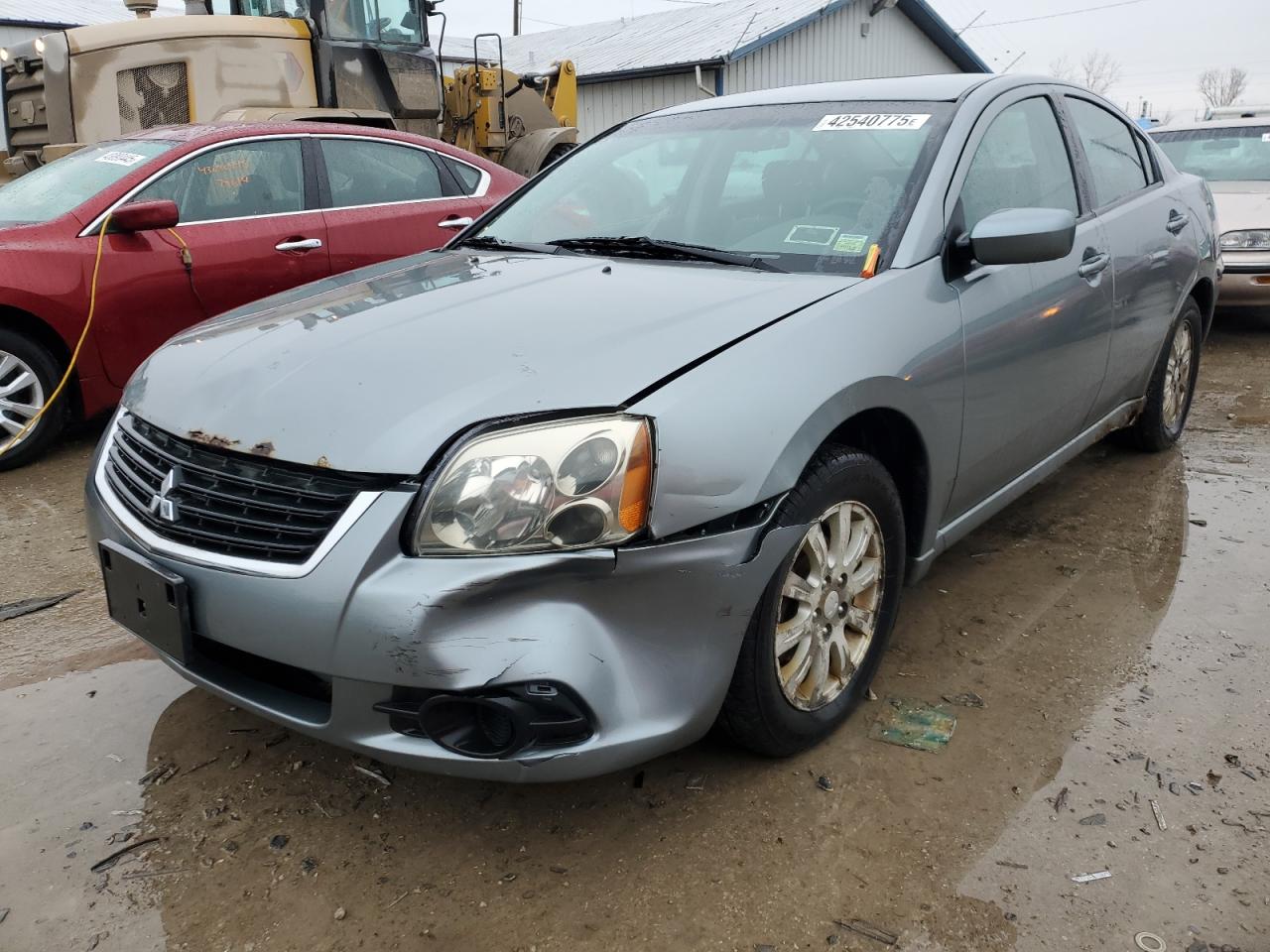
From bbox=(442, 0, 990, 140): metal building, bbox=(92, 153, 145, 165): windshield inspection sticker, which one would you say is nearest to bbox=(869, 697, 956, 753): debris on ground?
bbox=(92, 153, 145, 165): windshield inspection sticker

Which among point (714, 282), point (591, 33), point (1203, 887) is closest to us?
point (1203, 887)

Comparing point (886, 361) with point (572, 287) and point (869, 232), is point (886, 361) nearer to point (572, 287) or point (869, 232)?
point (869, 232)

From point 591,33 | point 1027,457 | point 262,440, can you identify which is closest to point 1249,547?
point 1027,457

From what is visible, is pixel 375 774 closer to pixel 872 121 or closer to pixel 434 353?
pixel 434 353

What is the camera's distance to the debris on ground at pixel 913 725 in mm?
2432

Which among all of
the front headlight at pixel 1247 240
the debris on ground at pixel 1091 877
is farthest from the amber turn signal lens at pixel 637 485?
the front headlight at pixel 1247 240

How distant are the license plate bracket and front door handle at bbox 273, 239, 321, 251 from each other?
3.20 m

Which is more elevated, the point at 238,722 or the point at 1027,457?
the point at 1027,457

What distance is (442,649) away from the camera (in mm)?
1753

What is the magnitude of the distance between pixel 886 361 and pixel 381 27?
764cm

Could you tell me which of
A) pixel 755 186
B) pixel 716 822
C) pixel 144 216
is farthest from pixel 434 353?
pixel 144 216

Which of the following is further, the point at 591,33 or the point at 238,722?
the point at 591,33

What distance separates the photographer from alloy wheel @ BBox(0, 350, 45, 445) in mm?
4516

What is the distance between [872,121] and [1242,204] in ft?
19.2
